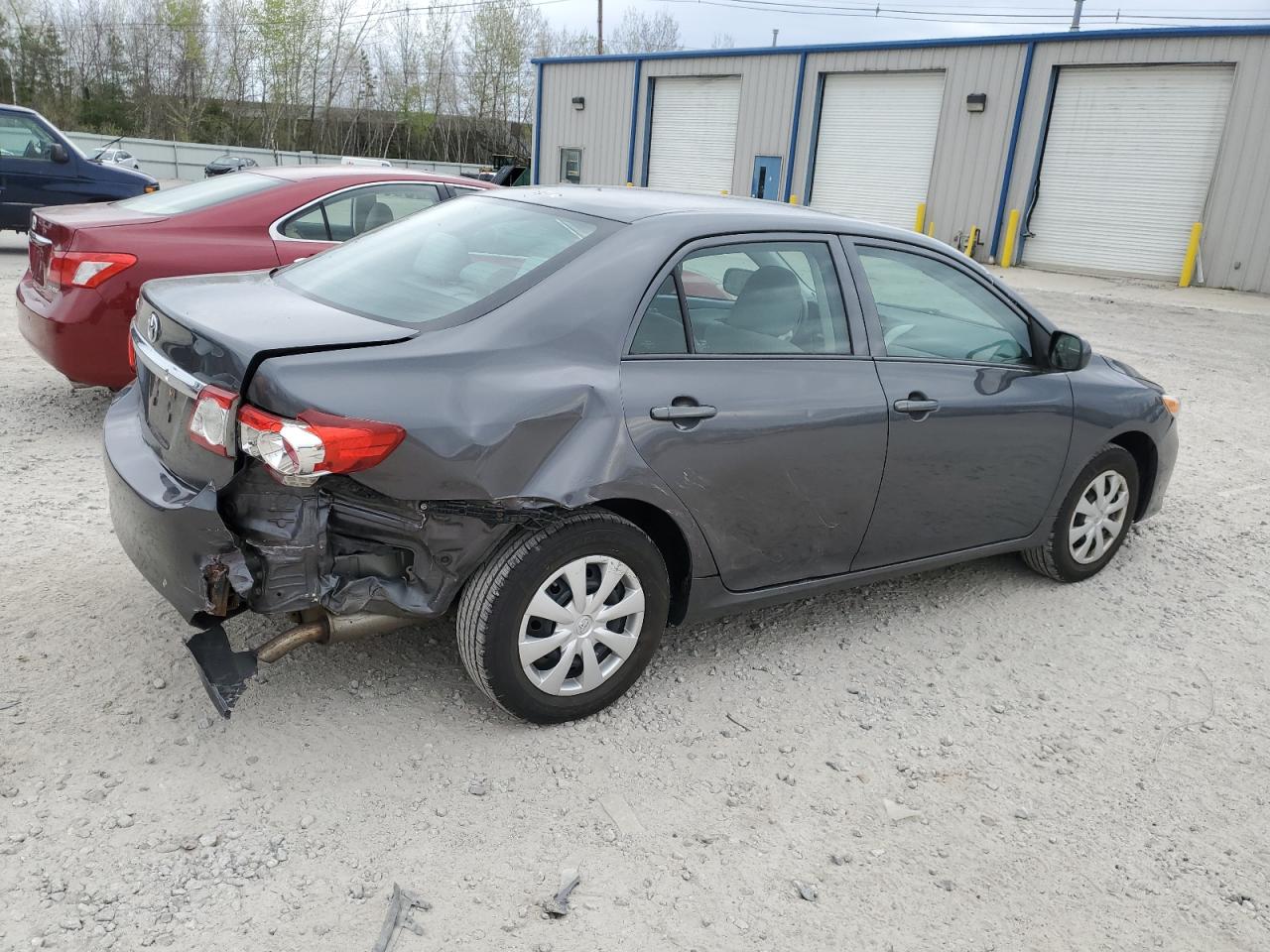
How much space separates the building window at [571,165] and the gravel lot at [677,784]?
87.0 ft

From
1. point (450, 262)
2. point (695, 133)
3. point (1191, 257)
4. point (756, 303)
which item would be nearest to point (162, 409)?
point (450, 262)

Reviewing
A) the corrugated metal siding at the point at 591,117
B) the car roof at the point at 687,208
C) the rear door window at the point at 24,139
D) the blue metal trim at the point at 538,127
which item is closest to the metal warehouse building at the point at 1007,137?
the corrugated metal siding at the point at 591,117

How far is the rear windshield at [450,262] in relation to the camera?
314cm

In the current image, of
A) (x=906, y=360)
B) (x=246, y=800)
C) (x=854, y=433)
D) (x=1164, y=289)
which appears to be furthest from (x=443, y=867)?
(x=1164, y=289)

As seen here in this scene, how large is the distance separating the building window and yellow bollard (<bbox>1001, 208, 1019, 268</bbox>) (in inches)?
496

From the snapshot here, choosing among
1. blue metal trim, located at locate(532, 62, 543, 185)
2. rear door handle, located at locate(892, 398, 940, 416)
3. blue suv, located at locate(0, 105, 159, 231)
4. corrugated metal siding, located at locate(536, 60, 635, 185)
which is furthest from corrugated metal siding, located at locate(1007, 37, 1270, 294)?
rear door handle, located at locate(892, 398, 940, 416)

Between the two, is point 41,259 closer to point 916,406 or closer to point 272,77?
point 916,406

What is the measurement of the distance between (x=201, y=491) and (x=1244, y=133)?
A: 20076mm

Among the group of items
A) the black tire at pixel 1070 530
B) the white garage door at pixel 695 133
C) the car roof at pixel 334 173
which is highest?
the white garage door at pixel 695 133

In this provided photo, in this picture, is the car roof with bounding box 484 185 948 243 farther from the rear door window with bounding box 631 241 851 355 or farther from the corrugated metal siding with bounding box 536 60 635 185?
the corrugated metal siding with bounding box 536 60 635 185

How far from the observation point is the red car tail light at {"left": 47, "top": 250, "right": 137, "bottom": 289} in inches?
208

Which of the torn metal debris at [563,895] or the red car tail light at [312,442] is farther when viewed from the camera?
the red car tail light at [312,442]

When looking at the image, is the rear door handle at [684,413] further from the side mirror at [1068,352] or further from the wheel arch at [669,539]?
the side mirror at [1068,352]

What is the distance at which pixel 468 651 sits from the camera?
9.90 ft
